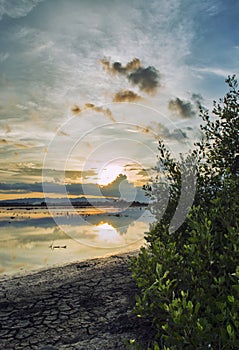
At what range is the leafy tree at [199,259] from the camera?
3.83 m

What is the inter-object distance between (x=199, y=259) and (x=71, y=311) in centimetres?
558

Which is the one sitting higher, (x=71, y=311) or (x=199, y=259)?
(x=199, y=259)

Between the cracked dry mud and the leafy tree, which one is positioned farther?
the cracked dry mud

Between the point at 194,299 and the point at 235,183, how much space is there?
2.30 metres

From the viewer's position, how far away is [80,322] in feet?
26.9

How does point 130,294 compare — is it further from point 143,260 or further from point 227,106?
point 227,106

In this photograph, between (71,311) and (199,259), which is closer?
(199,259)

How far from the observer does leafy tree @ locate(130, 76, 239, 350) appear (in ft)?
12.6

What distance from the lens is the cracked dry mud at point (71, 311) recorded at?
725cm

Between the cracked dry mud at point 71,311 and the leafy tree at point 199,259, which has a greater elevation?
the leafy tree at point 199,259

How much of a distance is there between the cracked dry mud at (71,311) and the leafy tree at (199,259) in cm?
119

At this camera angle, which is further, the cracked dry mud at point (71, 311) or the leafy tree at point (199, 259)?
the cracked dry mud at point (71, 311)

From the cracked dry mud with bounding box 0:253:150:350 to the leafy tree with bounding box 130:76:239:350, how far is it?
46.8 inches

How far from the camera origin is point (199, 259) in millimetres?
4660
